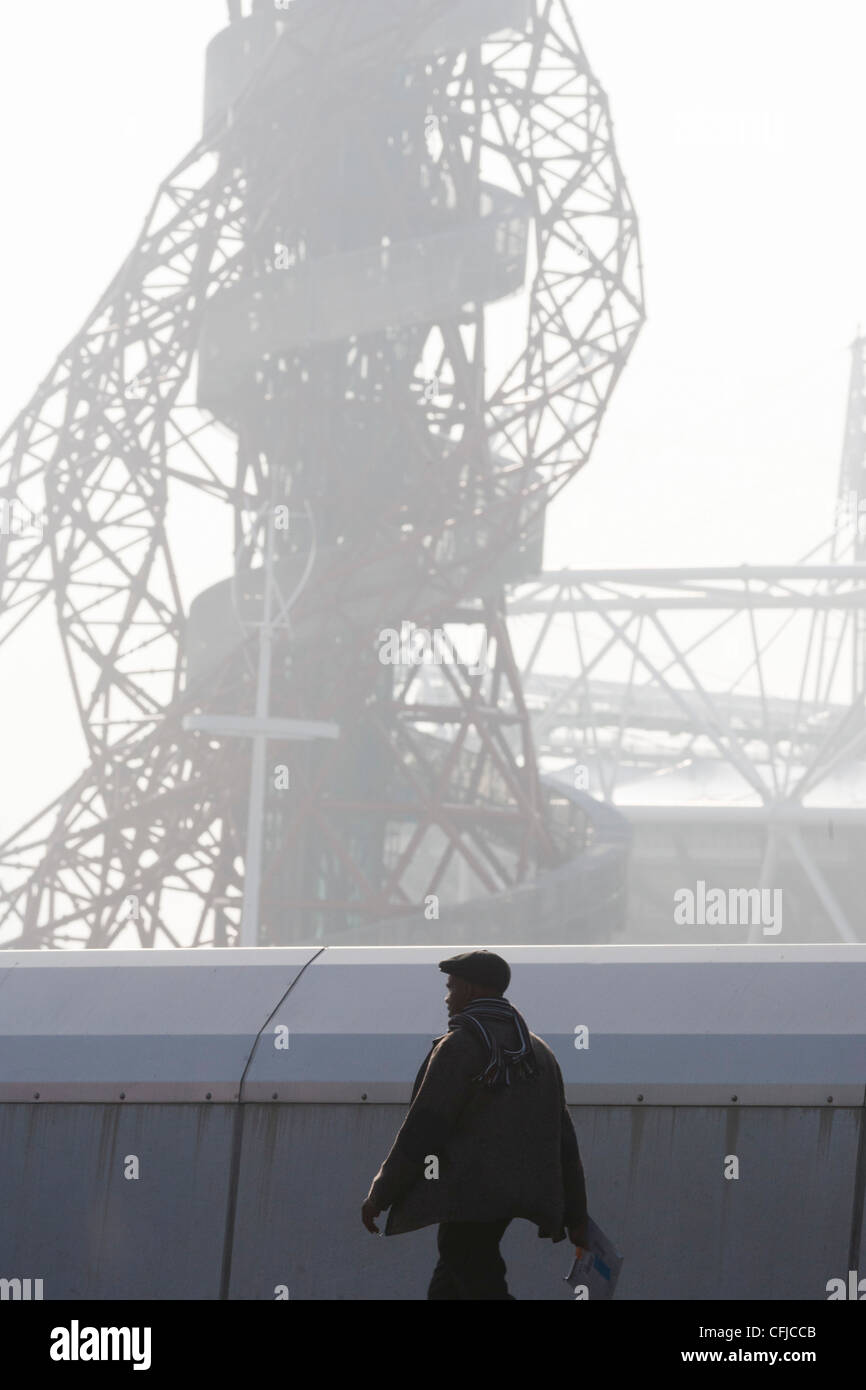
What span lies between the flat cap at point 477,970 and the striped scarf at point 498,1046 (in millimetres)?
58

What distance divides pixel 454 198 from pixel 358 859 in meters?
14.8

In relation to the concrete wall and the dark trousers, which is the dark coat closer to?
the dark trousers

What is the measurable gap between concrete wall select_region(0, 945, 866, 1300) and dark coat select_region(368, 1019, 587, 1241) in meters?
0.71

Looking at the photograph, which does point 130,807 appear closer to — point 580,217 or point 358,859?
point 358,859

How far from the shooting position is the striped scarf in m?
4.77

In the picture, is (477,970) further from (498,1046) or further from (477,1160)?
(477,1160)

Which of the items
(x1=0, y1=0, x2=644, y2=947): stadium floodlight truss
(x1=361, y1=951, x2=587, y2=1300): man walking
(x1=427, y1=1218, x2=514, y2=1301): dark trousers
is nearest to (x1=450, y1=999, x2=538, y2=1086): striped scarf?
(x1=361, y1=951, x2=587, y2=1300): man walking

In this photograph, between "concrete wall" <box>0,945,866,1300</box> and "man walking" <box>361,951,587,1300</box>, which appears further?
"concrete wall" <box>0,945,866,1300</box>

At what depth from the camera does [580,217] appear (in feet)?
117

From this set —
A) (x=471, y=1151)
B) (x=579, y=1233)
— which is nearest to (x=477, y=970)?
(x=471, y=1151)

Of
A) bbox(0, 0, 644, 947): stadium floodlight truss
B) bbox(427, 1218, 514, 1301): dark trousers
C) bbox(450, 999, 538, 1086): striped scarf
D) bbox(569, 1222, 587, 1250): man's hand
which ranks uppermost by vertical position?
bbox(0, 0, 644, 947): stadium floodlight truss

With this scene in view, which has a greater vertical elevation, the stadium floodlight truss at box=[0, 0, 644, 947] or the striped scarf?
the stadium floodlight truss at box=[0, 0, 644, 947]

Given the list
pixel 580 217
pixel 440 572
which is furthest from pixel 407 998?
pixel 580 217
